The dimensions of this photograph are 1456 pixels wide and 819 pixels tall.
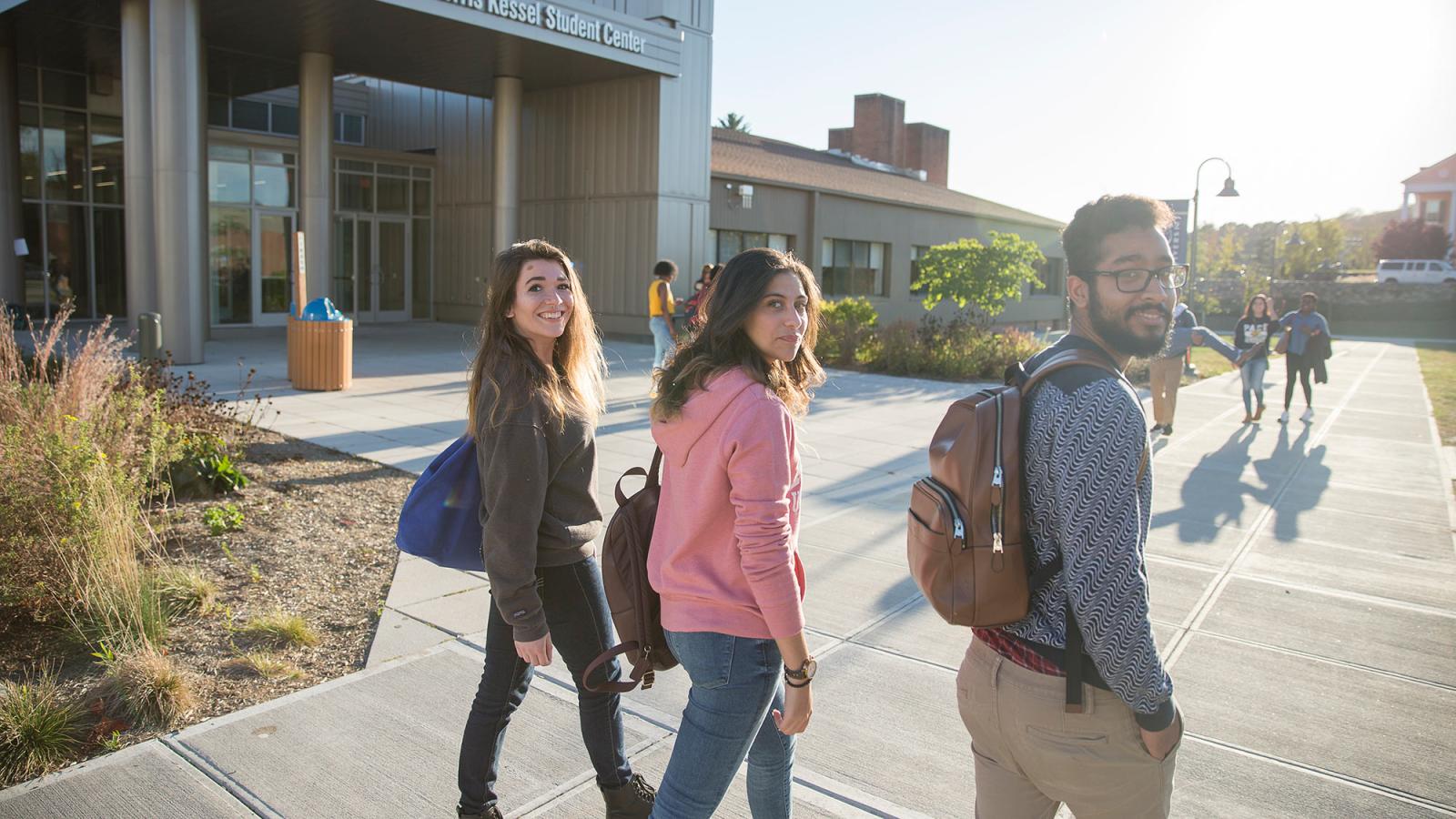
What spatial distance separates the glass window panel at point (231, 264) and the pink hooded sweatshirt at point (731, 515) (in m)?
22.0

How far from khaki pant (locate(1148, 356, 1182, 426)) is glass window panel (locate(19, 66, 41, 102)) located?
22.5 meters

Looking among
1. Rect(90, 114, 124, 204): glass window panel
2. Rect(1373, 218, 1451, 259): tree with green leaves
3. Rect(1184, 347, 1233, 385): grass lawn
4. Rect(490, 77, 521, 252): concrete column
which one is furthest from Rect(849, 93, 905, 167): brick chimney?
Rect(1373, 218, 1451, 259): tree with green leaves

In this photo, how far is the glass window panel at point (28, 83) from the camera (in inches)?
822

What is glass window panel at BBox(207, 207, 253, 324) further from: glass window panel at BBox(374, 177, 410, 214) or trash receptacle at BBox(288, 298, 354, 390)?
trash receptacle at BBox(288, 298, 354, 390)

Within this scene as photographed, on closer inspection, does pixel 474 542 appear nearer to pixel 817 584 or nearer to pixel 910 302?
pixel 817 584

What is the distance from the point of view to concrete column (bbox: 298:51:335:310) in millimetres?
19219

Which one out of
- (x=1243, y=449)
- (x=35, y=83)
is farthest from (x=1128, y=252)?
(x=35, y=83)

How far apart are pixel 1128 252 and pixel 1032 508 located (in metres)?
0.56

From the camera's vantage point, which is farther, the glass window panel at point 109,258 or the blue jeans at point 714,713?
the glass window panel at point 109,258

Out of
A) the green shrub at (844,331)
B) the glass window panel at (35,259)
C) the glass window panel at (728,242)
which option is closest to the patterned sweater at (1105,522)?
the green shrub at (844,331)

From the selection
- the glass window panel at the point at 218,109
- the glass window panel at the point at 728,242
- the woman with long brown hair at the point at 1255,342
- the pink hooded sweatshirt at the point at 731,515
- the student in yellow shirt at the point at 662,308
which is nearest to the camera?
the pink hooded sweatshirt at the point at 731,515

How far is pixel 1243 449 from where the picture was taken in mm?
10844

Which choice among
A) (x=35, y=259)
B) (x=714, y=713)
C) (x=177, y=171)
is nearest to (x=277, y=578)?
(x=714, y=713)

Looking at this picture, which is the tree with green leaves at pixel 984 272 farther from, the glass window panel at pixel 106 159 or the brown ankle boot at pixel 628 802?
the brown ankle boot at pixel 628 802
